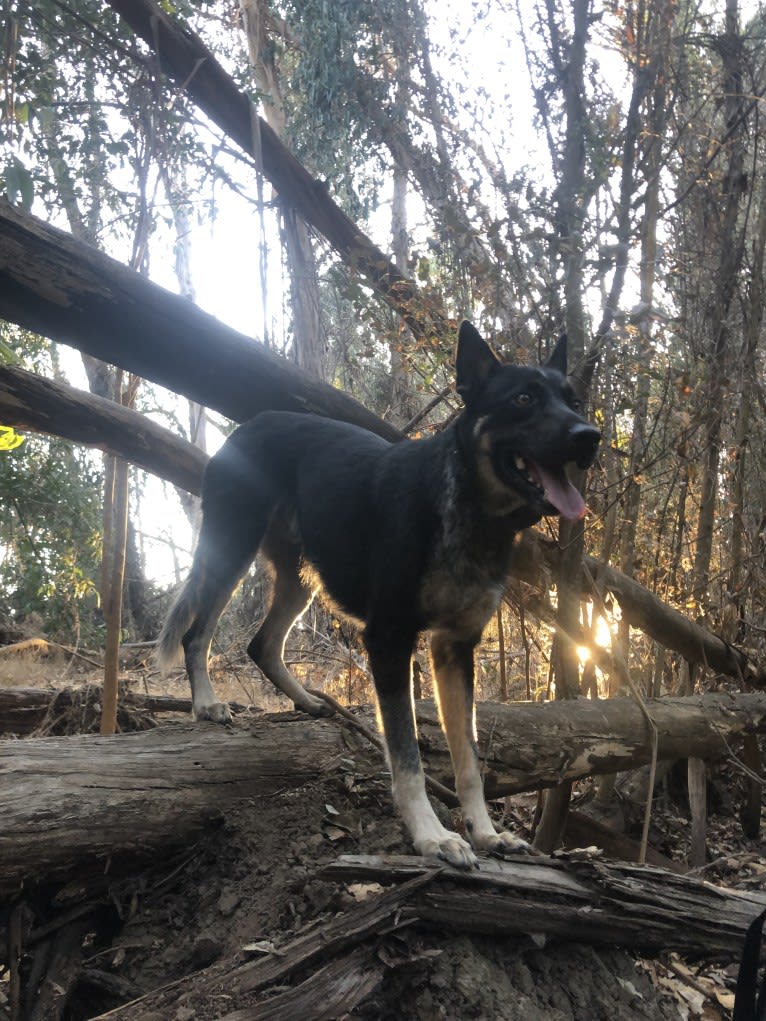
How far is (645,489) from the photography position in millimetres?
5848

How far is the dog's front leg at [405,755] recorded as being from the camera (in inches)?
113

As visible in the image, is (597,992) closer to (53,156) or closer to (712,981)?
(712,981)

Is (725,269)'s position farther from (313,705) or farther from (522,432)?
(313,705)

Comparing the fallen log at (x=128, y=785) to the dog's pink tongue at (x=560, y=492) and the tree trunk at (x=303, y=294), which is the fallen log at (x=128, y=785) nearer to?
the dog's pink tongue at (x=560, y=492)

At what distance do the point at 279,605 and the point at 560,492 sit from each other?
6.69 ft

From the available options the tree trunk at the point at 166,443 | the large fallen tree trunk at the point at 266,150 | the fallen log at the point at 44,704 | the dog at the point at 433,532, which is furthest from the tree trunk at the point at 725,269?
the fallen log at the point at 44,704

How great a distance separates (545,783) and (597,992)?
→ 1.69m

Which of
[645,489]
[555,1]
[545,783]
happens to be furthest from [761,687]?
[555,1]

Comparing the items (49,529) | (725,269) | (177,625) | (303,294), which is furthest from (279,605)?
(49,529)

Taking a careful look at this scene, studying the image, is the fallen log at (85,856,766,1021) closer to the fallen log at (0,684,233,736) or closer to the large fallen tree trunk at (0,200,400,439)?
the fallen log at (0,684,233,736)

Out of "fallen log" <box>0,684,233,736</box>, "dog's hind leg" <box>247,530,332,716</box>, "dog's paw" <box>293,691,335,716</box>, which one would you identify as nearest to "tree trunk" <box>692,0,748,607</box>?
"dog's hind leg" <box>247,530,332,716</box>

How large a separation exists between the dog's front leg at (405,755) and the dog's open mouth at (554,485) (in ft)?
2.77

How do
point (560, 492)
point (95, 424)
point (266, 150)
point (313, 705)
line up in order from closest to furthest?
1. point (560, 492)
2. point (313, 705)
3. point (95, 424)
4. point (266, 150)

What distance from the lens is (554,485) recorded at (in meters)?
3.19
